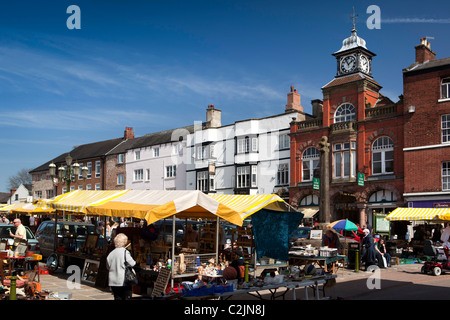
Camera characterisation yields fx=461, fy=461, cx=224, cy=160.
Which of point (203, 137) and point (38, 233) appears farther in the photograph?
point (203, 137)

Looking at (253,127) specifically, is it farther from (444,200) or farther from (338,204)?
(444,200)

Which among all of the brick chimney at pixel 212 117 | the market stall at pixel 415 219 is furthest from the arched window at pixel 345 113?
the brick chimney at pixel 212 117

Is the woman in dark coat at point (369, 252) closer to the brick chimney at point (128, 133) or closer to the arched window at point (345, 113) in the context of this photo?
the arched window at point (345, 113)

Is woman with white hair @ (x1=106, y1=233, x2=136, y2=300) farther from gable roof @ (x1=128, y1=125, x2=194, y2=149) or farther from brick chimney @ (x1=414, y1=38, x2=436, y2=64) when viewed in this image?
gable roof @ (x1=128, y1=125, x2=194, y2=149)

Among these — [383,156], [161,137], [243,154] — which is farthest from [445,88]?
[161,137]

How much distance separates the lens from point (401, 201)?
1259 inches

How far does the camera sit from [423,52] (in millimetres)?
33312

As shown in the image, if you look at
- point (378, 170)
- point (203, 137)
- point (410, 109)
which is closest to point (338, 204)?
point (378, 170)

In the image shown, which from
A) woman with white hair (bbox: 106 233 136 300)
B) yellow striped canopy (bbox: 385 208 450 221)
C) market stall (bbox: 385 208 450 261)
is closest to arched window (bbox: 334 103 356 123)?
market stall (bbox: 385 208 450 261)

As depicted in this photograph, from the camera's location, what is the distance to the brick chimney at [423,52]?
109ft

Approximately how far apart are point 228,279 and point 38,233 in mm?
12752

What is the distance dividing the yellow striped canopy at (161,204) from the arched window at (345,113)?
22.2 metres

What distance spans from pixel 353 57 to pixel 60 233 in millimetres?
27339
